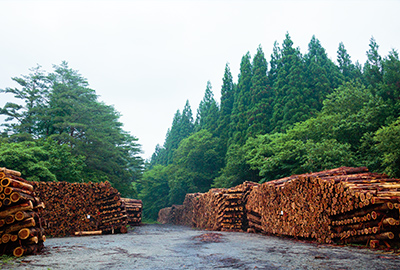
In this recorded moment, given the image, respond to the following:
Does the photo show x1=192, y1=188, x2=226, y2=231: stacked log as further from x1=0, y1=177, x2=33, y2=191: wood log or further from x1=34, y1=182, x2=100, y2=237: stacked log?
x1=0, y1=177, x2=33, y2=191: wood log

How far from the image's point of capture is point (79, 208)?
14828 mm

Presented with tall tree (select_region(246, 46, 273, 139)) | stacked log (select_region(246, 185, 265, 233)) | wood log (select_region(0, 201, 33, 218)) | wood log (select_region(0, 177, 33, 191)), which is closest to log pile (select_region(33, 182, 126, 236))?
stacked log (select_region(246, 185, 265, 233))

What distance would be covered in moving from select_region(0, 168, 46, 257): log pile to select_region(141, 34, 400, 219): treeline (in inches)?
562

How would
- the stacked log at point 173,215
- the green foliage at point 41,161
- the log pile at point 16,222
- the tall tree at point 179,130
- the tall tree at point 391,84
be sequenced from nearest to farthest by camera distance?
the log pile at point 16,222 < the green foliage at point 41,161 < the tall tree at point 391,84 < the stacked log at point 173,215 < the tall tree at point 179,130

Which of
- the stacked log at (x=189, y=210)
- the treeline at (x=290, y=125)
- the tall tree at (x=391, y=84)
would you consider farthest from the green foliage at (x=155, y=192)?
the tall tree at (x=391, y=84)

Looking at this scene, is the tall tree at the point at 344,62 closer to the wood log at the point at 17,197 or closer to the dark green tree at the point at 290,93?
the dark green tree at the point at 290,93

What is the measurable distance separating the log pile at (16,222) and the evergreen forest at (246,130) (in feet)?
39.2

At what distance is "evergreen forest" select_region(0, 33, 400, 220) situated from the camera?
17.8 m

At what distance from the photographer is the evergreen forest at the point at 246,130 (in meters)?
17.8

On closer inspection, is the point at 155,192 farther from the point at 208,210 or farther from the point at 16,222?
the point at 16,222

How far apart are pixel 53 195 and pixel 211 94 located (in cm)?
4438

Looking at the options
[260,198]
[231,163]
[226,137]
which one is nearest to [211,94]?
[226,137]

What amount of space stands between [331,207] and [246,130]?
26.9 m

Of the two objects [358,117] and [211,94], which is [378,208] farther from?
[211,94]
